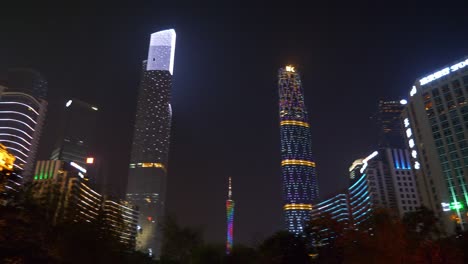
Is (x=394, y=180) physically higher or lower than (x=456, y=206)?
higher

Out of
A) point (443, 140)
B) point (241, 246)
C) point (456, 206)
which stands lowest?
point (241, 246)

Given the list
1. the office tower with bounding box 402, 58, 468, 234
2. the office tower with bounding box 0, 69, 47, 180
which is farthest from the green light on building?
the office tower with bounding box 0, 69, 47, 180

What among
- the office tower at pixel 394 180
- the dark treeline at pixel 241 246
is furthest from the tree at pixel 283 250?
the office tower at pixel 394 180

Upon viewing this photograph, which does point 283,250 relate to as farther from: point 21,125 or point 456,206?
point 21,125

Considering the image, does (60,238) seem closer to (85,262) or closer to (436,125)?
(85,262)

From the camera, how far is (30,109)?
172 meters

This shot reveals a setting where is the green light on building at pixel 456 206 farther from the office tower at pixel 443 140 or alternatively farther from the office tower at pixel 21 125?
the office tower at pixel 21 125

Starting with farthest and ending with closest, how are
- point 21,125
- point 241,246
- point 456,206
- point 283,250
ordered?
point 21,125 < point 456,206 < point 241,246 < point 283,250

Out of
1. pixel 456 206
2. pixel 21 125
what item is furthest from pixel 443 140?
pixel 21 125

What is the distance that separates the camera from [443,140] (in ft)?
339

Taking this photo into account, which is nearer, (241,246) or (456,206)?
(241,246)

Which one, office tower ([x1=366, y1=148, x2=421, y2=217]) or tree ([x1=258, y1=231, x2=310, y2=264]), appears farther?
office tower ([x1=366, y1=148, x2=421, y2=217])

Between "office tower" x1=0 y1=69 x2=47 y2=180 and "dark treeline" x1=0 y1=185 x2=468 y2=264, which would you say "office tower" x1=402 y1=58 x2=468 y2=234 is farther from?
"office tower" x1=0 y1=69 x2=47 y2=180

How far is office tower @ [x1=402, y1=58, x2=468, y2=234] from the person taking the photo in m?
97.1
